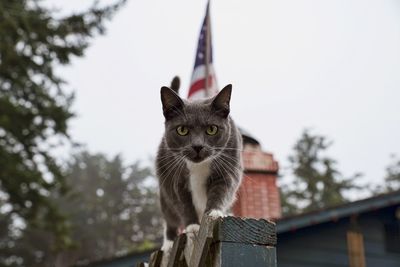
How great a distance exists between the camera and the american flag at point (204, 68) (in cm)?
557

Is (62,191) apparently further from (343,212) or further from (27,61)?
(343,212)

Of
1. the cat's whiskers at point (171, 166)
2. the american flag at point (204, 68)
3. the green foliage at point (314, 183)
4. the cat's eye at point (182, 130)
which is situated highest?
the green foliage at point (314, 183)

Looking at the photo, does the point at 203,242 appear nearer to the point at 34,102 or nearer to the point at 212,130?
the point at 212,130

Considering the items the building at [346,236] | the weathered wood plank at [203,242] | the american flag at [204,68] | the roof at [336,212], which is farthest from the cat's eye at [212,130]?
the building at [346,236]

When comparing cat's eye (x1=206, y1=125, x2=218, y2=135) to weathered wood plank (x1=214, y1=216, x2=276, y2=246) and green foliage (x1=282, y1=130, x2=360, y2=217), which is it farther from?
green foliage (x1=282, y1=130, x2=360, y2=217)

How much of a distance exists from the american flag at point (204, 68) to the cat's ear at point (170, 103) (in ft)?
8.94

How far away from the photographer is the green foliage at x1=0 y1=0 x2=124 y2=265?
1109 centimetres

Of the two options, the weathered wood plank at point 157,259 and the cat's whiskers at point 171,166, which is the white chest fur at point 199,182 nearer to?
the cat's whiskers at point 171,166

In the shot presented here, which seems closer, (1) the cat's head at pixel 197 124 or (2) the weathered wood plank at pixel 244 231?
(2) the weathered wood plank at pixel 244 231

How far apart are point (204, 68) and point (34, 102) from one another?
29.7ft

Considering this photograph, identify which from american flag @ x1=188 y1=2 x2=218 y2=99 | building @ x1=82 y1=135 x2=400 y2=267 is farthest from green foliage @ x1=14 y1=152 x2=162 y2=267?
american flag @ x1=188 y1=2 x2=218 y2=99

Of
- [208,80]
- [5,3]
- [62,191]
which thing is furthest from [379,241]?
[5,3]

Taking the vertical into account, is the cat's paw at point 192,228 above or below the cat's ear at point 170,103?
below

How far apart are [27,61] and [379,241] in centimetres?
1006
